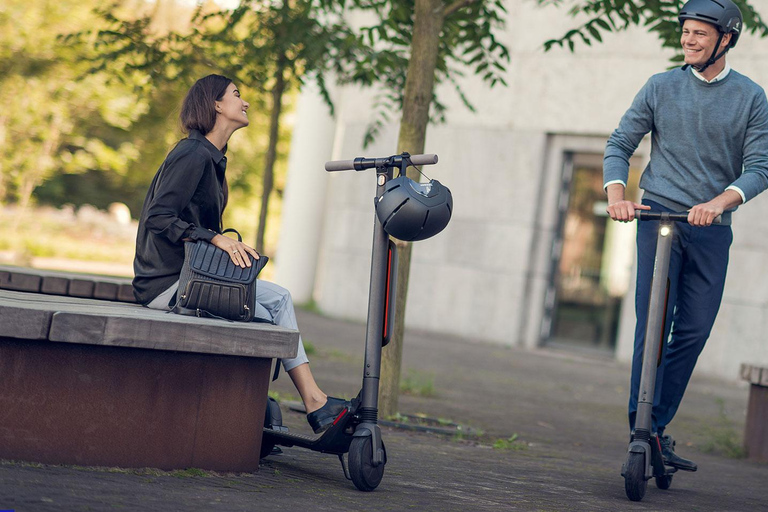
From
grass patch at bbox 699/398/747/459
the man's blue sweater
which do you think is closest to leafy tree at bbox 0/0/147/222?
grass patch at bbox 699/398/747/459

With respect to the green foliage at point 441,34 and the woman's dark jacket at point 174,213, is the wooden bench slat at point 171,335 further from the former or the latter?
the green foliage at point 441,34

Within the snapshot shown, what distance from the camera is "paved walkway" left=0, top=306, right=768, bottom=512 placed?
354cm

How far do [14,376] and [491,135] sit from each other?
12.2 metres

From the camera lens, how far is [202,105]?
15.5ft

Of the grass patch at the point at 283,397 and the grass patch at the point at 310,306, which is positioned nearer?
the grass patch at the point at 283,397

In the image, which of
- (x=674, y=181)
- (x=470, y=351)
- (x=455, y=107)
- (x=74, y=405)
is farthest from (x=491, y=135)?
(x=74, y=405)

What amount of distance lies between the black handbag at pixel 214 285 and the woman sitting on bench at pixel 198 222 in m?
0.05

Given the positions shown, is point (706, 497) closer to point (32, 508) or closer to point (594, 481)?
point (594, 481)

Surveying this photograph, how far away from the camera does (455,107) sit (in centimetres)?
1562

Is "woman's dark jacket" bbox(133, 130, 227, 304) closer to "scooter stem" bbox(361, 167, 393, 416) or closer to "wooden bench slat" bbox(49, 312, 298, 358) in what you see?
"wooden bench slat" bbox(49, 312, 298, 358)

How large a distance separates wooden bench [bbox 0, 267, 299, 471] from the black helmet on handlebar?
2184mm

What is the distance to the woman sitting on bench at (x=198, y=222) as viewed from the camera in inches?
171

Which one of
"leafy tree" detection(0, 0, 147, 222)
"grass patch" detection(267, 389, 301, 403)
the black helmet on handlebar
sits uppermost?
"leafy tree" detection(0, 0, 147, 222)

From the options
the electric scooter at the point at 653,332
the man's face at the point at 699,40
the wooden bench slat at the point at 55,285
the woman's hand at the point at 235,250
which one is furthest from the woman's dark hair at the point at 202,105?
the man's face at the point at 699,40
